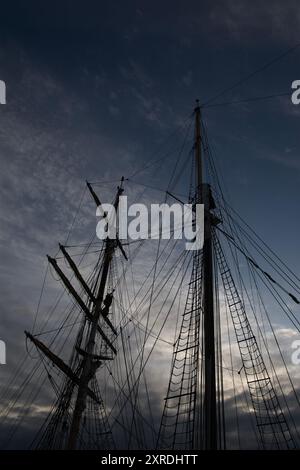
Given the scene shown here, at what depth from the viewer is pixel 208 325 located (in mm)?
12539

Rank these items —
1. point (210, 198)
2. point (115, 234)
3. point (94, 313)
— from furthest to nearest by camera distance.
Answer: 1. point (115, 234)
2. point (94, 313)
3. point (210, 198)

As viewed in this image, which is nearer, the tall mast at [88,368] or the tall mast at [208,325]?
the tall mast at [208,325]

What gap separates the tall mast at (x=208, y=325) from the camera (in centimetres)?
1087

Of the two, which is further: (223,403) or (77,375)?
(77,375)

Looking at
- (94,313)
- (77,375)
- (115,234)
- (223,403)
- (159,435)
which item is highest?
(115,234)

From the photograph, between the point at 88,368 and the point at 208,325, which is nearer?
the point at 208,325

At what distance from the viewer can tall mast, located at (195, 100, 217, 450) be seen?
10.9 metres

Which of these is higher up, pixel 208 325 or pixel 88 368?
pixel 88 368

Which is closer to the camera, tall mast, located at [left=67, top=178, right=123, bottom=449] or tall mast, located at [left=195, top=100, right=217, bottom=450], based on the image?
tall mast, located at [left=195, top=100, right=217, bottom=450]

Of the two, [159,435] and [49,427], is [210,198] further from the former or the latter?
[49,427]

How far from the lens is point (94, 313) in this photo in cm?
2777

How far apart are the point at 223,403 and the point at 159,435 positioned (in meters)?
2.48
